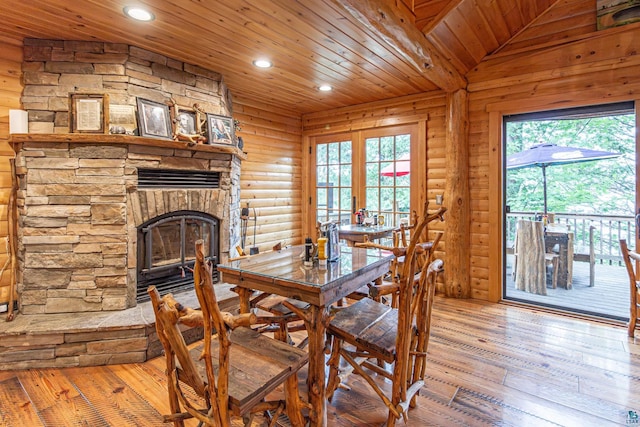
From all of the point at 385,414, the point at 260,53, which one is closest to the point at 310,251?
the point at 385,414

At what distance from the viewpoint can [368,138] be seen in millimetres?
4684

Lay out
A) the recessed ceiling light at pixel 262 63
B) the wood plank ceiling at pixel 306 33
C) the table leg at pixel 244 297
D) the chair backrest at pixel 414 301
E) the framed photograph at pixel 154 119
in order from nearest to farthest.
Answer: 1. the chair backrest at pixel 414 301
2. the table leg at pixel 244 297
3. the wood plank ceiling at pixel 306 33
4. the framed photograph at pixel 154 119
5. the recessed ceiling light at pixel 262 63

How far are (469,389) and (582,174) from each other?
5944 millimetres

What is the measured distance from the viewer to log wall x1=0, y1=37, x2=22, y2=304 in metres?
2.59

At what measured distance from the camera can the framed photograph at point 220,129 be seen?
3.19 metres

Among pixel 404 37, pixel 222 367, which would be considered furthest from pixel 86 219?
pixel 404 37

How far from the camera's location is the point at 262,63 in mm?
3248

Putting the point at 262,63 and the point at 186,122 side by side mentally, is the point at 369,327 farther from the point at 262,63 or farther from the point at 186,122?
the point at 262,63

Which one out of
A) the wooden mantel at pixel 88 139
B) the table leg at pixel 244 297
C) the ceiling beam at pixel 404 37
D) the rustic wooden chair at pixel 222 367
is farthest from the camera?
the wooden mantel at pixel 88 139

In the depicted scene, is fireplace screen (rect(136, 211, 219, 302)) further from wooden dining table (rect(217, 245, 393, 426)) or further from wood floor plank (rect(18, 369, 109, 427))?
wooden dining table (rect(217, 245, 393, 426))

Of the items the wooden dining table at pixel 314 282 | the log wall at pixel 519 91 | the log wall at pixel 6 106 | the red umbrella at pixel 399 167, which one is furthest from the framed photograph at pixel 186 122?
the log wall at pixel 519 91

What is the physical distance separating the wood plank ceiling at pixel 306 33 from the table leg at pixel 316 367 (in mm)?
1864

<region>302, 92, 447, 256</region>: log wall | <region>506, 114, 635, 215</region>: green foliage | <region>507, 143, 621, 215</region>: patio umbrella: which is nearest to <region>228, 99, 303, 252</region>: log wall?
<region>302, 92, 447, 256</region>: log wall

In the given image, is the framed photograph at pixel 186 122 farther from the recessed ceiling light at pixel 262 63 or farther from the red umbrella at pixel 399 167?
the red umbrella at pixel 399 167
